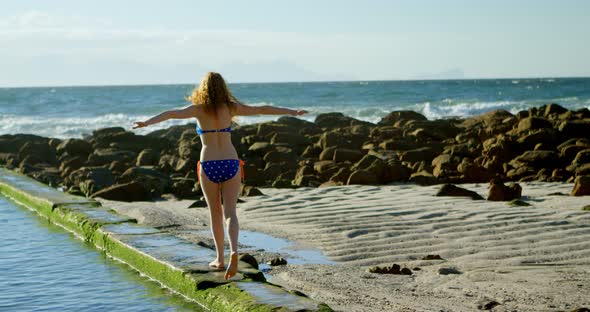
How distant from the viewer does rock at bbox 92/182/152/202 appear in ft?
42.8

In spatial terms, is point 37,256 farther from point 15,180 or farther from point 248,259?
point 15,180

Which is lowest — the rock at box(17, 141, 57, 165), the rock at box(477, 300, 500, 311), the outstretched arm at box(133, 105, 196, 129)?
the rock at box(17, 141, 57, 165)

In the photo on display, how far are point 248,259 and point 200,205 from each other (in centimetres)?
453

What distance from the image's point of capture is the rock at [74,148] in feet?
69.6

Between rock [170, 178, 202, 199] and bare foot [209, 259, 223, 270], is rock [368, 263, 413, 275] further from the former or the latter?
rock [170, 178, 202, 199]

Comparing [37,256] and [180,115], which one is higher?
[180,115]

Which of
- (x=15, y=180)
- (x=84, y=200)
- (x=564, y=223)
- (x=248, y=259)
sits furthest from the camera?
(x=15, y=180)

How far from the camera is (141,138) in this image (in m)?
22.2

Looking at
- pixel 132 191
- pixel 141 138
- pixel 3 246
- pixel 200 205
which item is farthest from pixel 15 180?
pixel 141 138

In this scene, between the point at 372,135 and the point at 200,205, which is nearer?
the point at 200,205

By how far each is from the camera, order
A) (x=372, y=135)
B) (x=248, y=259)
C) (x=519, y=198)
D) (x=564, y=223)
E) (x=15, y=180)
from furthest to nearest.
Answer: (x=372, y=135) → (x=15, y=180) → (x=519, y=198) → (x=564, y=223) → (x=248, y=259)

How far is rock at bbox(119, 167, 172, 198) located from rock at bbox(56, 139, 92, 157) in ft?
20.6

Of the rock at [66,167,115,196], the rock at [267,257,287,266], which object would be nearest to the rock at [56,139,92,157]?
the rock at [66,167,115,196]

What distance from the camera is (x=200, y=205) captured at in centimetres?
1157
